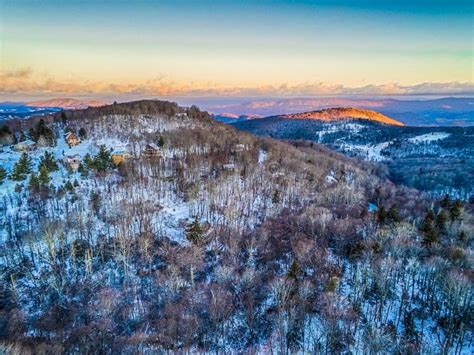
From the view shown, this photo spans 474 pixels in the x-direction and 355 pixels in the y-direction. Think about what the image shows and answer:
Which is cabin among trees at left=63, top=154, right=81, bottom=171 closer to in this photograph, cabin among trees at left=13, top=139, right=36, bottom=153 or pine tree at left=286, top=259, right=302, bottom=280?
cabin among trees at left=13, top=139, right=36, bottom=153

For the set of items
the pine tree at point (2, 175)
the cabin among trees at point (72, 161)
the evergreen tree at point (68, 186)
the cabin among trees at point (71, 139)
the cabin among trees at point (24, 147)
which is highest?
the cabin among trees at point (71, 139)

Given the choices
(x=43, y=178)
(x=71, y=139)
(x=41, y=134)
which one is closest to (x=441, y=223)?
(x=43, y=178)

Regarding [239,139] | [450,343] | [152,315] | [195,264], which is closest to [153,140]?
[239,139]

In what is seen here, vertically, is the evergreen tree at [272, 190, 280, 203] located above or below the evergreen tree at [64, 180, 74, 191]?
below

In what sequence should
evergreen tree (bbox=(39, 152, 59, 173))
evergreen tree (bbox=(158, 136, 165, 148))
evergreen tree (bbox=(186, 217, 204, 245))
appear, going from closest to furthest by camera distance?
evergreen tree (bbox=(186, 217, 204, 245)), evergreen tree (bbox=(39, 152, 59, 173)), evergreen tree (bbox=(158, 136, 165, 148))

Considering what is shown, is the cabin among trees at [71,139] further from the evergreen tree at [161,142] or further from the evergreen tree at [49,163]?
the evergreen tree at [161,142]

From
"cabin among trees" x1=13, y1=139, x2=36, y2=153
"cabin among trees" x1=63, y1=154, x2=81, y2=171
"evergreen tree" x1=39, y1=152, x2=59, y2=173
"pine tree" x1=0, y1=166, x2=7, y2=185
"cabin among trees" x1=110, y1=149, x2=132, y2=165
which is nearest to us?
"pine tree" x1=0, y1=166, x2=7, y2=185

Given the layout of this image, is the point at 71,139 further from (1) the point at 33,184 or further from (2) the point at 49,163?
(1) the point at 33,184

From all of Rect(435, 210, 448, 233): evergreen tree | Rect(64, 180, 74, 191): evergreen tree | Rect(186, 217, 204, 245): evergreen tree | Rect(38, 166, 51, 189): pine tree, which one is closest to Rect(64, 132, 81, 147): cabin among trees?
Rect(38, 166, 51, 189): pine tree

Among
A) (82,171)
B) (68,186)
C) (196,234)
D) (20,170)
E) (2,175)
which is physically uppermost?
(20,170)

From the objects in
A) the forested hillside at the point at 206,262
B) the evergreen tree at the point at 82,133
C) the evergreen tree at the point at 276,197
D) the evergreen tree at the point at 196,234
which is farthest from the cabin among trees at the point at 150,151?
the evergreen tree at the point at 196,234
